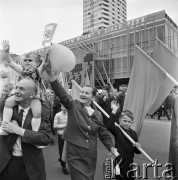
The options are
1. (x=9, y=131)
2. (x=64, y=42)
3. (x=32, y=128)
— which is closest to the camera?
(x=9, y=131)

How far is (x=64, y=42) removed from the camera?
44.7m

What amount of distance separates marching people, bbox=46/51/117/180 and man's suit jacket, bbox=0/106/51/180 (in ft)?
2.44

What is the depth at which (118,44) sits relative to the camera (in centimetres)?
3566

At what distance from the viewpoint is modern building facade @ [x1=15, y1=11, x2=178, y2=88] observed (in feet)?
97.0

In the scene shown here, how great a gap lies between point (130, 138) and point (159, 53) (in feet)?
5.54

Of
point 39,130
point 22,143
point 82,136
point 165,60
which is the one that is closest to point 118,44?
point 165,60

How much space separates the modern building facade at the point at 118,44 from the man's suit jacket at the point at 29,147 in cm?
2620

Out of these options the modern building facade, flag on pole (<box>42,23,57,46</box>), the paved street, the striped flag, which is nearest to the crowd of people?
the striped flag

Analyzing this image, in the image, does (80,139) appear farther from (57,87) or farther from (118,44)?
(118,44)

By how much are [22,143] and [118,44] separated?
114ft

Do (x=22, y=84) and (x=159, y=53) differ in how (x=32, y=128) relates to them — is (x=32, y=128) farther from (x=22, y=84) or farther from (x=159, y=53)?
(x=159, y=53)

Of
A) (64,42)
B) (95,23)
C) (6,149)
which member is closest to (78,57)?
(64,42)

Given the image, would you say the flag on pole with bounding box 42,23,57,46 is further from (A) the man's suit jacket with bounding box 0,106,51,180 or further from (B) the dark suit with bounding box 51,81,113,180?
(A) the man's suit jacket with bounding box 0,106,51,180

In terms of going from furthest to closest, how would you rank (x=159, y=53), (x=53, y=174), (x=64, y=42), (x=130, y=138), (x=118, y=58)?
(x=64, y=42)
(x=118, y=58)
(x=53, y=174)
(x=159, y=53)
(x=130, y=138)
